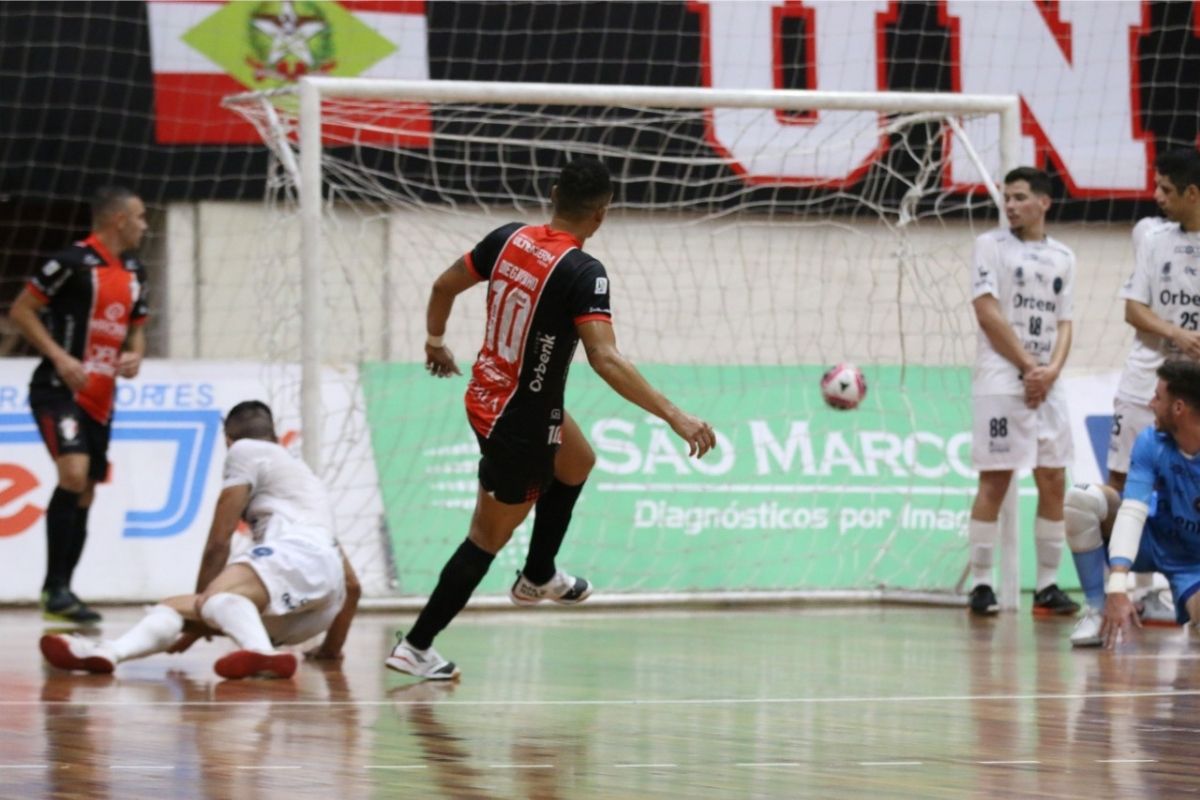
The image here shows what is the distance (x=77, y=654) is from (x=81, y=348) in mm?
3386

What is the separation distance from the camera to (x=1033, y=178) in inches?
403

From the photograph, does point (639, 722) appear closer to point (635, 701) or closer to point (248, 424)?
point (635, 701)

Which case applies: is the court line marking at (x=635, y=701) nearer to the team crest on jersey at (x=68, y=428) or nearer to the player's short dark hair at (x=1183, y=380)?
the player's short dark hair at (x=1183, y=380)

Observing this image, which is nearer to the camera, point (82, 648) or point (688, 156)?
point (82, 648)

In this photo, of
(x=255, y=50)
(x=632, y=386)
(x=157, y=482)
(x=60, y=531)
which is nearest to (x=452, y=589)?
(x=632, y=386)

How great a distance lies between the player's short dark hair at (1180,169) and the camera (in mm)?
9531

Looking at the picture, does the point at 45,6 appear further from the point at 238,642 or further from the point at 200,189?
the point at 238,642

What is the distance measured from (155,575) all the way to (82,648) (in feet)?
12.1

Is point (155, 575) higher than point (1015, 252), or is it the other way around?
point (1015, 252)

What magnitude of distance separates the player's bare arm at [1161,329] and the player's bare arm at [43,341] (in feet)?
17.0

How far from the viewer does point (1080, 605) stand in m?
11.1

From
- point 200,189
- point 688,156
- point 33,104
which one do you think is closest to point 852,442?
point 688,156

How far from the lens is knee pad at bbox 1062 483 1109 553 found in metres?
8.56

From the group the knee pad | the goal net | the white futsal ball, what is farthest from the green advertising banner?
the knee pad
